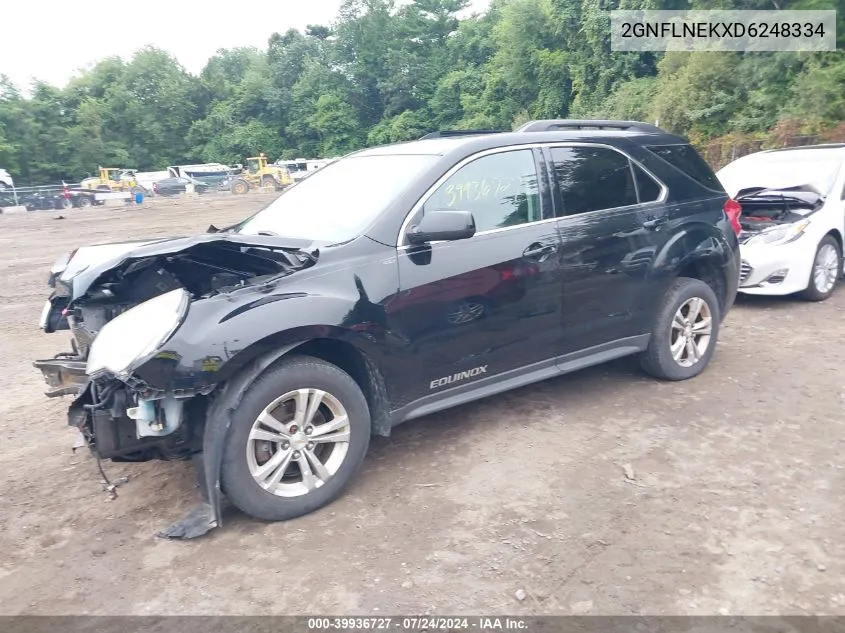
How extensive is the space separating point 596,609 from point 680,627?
31cm

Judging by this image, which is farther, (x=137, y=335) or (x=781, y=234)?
(x=781, y=234)

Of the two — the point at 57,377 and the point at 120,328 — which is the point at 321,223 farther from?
the point at 57,377

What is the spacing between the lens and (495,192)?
155 inches

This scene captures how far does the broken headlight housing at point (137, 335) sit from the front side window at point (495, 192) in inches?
58.8

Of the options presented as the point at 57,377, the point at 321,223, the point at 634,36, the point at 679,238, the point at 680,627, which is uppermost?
the point at 634,36

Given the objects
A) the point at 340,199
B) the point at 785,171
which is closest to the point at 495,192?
the point at 340,199

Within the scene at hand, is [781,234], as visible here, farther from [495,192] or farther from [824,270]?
[495,192]

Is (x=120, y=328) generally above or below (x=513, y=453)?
above

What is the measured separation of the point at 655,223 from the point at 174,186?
42436 mm

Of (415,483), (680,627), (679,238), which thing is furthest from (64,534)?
(679,238)

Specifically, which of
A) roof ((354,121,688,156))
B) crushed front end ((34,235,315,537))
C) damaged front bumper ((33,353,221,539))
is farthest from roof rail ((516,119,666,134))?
damaged front bumper ((33,353,221,539))

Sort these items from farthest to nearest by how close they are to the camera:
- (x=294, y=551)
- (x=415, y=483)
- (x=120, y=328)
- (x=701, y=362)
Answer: (x=701, y=362), (x=415, y=483), (x=120, y=328), (x=294, y=551)

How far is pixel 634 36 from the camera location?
1236 inches

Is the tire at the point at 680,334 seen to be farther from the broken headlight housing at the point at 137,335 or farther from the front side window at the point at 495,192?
the broken headlight housing at the point at 137,335
